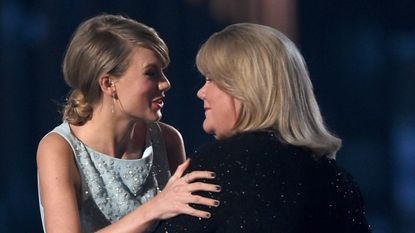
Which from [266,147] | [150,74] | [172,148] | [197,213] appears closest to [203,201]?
[197,213]

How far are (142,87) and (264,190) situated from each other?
0.70 m

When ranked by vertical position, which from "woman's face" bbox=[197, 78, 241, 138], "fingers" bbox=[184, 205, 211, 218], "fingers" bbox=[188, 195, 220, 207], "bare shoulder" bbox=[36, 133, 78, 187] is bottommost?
"bare shoulder" bbox=[36, 133, 78, 187]

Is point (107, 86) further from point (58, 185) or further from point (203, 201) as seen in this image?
point (203, 201)

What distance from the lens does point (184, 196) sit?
72.4 inches

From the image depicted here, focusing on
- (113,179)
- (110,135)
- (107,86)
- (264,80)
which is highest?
(264,80)

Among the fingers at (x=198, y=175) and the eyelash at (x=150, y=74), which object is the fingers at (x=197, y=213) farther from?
the eyelash at (x=150, y=74)

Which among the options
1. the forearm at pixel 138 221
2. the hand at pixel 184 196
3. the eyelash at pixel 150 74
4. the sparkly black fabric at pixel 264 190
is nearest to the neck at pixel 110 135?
the eyelash at pixel 150 74

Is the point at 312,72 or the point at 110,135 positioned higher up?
the point at 110,135

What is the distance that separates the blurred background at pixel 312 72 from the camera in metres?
3.51

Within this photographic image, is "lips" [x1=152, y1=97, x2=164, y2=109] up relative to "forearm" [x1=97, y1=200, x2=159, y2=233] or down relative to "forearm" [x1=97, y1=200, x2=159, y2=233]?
up

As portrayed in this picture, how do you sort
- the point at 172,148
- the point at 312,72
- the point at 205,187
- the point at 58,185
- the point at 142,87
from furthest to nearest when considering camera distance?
1. the point at 312,72
2. the point at 172,148
3. the point at 142,87
4. the point at 58,185
5. the point at 205,187

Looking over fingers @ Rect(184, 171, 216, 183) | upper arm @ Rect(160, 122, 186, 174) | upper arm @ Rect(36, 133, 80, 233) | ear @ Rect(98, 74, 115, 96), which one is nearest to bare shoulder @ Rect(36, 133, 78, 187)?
upper arm @ Rect(36, 133, 80, 233)

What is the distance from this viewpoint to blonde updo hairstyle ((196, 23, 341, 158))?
6.07 feet

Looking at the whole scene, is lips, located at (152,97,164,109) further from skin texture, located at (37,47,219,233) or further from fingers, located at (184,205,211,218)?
fingers, located at (184,205,211,218)
